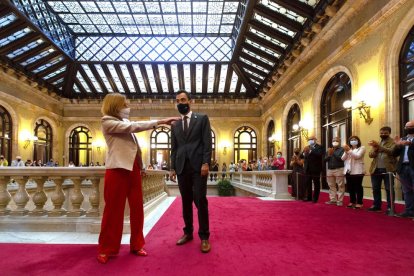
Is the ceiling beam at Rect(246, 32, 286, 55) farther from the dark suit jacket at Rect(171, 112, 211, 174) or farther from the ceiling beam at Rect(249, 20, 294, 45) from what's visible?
the dark suit jacket at Rect(171, 112, 211, 174)

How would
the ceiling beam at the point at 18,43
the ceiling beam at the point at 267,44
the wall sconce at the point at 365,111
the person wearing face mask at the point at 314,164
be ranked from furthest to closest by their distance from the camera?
the ceiling beam at the point at 18,43 → the ceiling beam at the point at 267,44 → the wall sconce at the point at 365,111 → the person wearing face mask at the point at 314,164

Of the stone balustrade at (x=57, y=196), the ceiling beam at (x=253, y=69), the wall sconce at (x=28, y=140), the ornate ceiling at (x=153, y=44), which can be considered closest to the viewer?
the stone balustrade at (x=57, y=196)

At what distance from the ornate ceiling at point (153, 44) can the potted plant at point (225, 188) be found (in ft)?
21.8

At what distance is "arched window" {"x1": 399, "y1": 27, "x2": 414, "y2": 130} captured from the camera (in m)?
8.26

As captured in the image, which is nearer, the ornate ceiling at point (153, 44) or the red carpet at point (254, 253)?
the red carpet at point (254, 253)

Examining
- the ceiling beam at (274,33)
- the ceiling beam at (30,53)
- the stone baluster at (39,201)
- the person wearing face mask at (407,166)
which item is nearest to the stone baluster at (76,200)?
the stone baluster at (39,201)

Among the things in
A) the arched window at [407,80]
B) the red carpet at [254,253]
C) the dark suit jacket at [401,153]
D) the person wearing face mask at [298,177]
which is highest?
→ the arched window at [407,80]

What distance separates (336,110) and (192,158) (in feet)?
33.1

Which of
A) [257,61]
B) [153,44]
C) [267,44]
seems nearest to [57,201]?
[267,44]

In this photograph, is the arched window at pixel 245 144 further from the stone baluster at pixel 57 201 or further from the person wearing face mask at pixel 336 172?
the stone baluster at pixel 57 201

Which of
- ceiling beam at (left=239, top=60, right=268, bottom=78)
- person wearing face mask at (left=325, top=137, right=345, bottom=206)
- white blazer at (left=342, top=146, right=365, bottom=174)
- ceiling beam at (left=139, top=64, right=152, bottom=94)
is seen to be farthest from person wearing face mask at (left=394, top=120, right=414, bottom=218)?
ceiling beam at (left=139, top=64, right=152, bottom=94)

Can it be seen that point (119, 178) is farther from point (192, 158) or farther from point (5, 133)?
point (5, 133)

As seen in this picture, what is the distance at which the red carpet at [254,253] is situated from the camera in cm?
296

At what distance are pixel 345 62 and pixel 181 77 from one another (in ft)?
46.8
